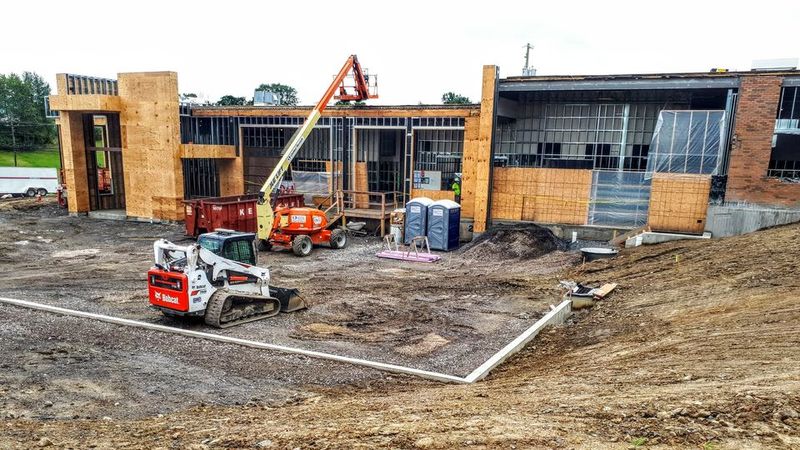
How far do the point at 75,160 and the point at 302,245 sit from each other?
16.6 metres

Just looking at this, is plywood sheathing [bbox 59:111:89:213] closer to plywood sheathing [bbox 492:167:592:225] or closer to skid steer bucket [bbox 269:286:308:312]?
skid steer bucket [bbox 269:286:308:312]

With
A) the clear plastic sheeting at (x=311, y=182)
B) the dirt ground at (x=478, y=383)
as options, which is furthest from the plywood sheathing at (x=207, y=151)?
the dirt ground at (x=478, y=383)

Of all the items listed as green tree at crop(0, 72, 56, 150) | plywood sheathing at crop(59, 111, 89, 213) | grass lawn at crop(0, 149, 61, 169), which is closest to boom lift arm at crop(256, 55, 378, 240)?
plywood sheathing at crop(59, 111, 89, 213)

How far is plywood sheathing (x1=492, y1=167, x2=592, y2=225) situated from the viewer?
21.3 meters

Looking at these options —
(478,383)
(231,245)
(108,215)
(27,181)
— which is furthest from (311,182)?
(27,181)

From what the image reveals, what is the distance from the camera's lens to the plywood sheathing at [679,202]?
18.8 m

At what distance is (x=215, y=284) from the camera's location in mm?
11586

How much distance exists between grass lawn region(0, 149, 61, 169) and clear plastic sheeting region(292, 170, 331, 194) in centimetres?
4592

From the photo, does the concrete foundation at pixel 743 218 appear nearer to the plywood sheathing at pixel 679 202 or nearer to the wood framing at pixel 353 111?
the plywood sheathing at pixel 679 202

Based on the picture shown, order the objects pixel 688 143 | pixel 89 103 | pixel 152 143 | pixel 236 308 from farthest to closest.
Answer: pixel 152 143, pixel 89 103, pixel 688 143, pixel 236 308

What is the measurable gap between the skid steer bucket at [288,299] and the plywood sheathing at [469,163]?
→ 1233 cm

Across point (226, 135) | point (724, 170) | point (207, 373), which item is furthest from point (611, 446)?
point (226, 135)

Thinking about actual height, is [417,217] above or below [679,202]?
below

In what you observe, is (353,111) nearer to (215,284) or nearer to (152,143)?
(152,143)
